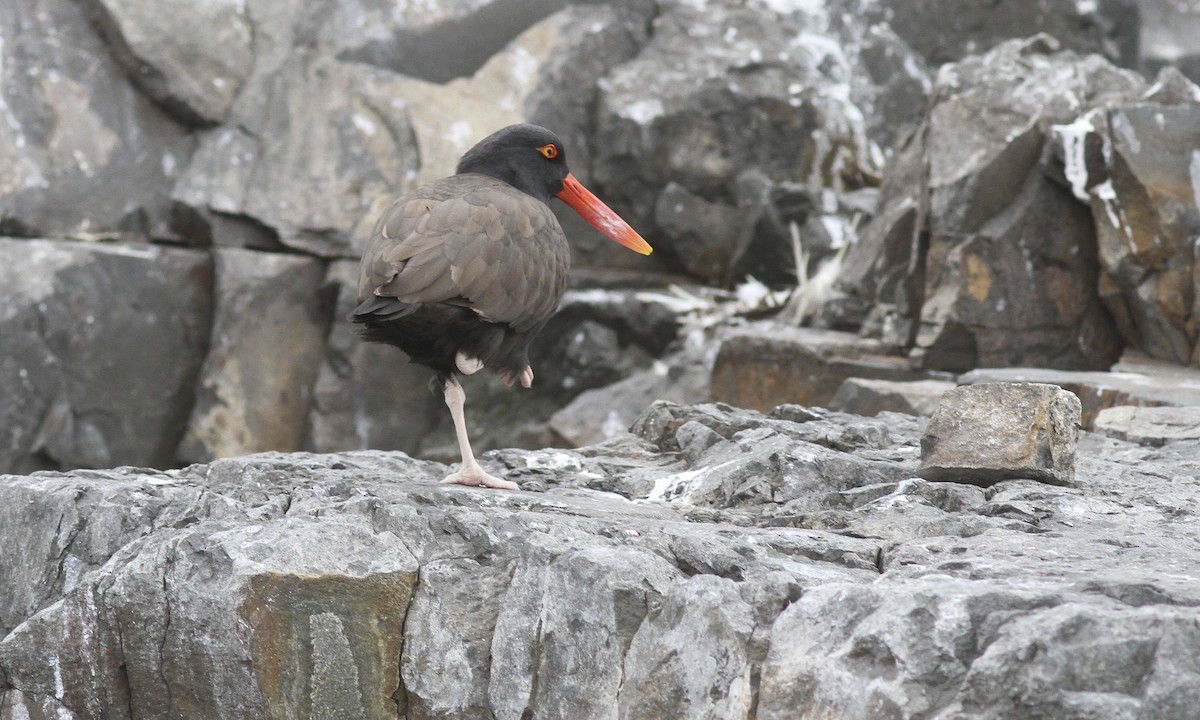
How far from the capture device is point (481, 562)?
10.6 ft

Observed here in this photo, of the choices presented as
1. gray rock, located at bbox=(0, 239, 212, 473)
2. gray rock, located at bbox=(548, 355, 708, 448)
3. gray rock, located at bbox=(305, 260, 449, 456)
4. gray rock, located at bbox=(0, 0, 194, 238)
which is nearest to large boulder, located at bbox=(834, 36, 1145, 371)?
gray rock, located at bbox=(548, 355, 708, 448)

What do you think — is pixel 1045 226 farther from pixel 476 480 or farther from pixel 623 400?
pixel 476 480

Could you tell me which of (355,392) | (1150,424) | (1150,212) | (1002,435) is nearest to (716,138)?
(355,392)

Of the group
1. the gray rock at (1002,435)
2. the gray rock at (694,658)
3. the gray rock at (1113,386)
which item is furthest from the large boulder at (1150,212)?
the gray rock at (694,658)

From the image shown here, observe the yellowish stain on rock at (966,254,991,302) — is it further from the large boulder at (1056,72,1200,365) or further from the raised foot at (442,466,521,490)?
the raised foot at (442,466,521,490)

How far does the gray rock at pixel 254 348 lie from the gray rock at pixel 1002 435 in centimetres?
716

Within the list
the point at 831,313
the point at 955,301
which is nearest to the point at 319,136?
the point at 831,313

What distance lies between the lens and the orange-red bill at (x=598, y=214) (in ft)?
17.1

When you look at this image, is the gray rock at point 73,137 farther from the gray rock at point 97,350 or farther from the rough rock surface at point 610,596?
the rough rock surface at point 610,596

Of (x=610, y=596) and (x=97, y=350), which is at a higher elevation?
(x=610, y=596)

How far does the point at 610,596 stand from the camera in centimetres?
295

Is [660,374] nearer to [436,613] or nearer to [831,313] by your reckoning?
[831,313]

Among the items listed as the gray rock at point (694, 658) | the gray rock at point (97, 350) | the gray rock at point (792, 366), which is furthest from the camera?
the gray rock at point (97, 350)

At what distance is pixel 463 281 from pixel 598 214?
56.9 inches
